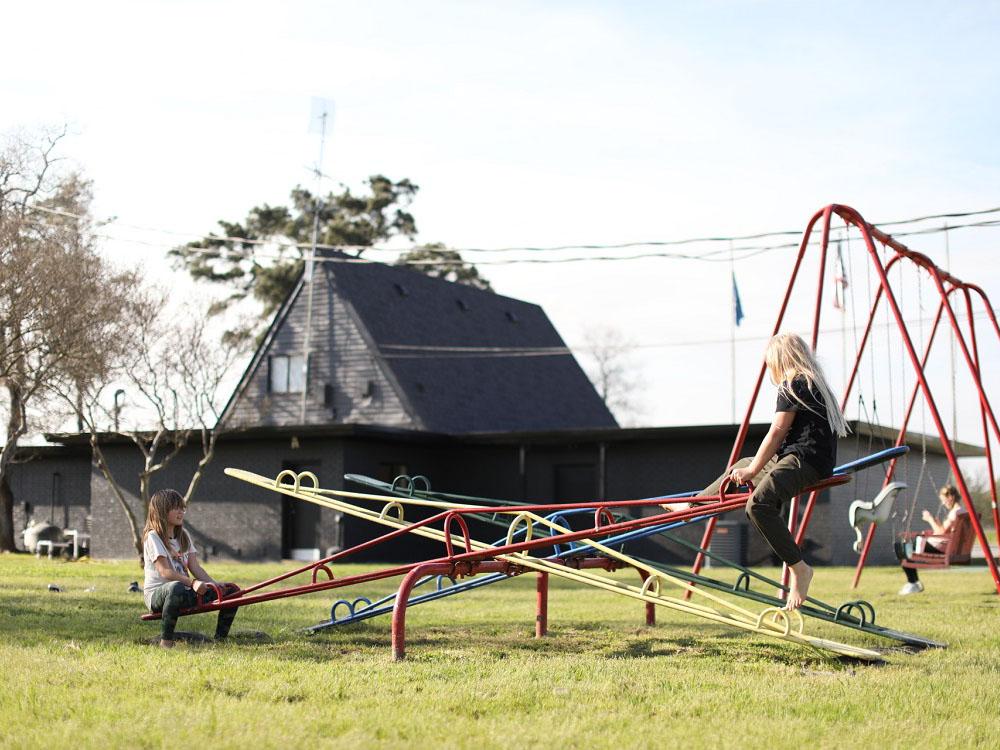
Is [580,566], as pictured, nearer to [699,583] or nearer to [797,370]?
[699,583]

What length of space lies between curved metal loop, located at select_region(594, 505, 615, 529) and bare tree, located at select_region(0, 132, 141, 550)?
10843 millimetres

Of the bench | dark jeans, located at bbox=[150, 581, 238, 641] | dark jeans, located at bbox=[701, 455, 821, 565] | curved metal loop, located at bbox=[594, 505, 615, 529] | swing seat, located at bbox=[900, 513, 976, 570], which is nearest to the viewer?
dark jeans, located at bbox=[701, 455, 821, 565]

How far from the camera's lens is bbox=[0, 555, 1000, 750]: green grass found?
5.34m

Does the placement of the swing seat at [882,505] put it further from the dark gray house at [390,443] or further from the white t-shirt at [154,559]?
the dark gray house at [390,443]

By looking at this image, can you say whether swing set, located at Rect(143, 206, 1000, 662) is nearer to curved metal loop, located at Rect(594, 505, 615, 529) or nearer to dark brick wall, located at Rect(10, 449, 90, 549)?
curved metal loop, located at Rect(594, 505, 615, 529)

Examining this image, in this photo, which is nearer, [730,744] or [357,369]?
[730,744]

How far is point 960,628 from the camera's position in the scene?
1023 centimetres

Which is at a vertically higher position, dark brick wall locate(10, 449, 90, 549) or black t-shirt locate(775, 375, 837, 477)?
black t-shirt locate(775, 375, 837, 477)

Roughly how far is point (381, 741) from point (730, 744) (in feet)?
4.82

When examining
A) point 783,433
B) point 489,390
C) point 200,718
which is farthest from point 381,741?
point 489,390

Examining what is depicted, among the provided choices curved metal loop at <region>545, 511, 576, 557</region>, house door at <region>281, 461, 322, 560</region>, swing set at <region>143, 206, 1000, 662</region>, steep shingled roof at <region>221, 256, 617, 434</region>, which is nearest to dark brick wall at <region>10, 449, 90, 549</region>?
steep shingled roof at <region>221, 256, 617, 434</region>

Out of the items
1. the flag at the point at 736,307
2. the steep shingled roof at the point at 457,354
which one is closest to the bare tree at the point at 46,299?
the steep shingled roof at the point at 457,354

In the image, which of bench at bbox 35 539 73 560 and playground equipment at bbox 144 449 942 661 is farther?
bench at bbox 35 539 73 560

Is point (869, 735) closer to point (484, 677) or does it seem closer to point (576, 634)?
point (484, 677)
